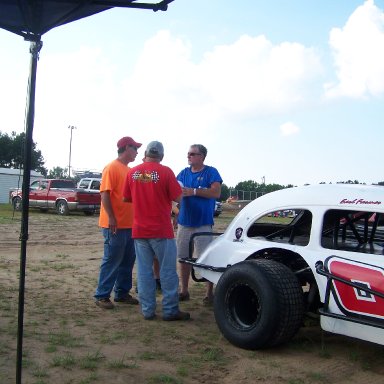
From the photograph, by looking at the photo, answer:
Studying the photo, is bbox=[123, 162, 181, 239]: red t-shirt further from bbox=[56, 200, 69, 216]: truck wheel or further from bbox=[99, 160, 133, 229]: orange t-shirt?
bbox=[56, 200, 69, 216]: truck wheel

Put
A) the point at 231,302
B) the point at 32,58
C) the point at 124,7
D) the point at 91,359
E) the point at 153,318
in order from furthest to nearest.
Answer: the point at 153,318 → the point at 231,302 → the point at 91,359 → the point at 124,7 → the point at 32,58

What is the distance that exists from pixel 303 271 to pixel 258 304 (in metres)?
0.46

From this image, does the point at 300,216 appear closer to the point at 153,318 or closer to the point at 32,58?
the point at 153,318

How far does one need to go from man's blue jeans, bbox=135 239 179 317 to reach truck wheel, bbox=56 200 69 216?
17055 millimetres

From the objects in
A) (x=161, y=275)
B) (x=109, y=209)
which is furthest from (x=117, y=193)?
(x=161, y=275)

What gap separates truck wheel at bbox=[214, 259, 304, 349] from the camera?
13.4ft

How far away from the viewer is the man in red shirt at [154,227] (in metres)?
5.10

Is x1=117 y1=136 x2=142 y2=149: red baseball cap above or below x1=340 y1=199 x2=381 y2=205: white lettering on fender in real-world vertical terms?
above

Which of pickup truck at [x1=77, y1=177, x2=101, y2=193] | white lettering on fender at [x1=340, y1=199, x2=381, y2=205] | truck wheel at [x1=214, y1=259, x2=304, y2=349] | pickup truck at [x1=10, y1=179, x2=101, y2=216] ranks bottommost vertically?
truck wheel at [x1=214, y1=259, x2=304, y2=349]

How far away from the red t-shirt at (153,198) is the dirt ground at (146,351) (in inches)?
34.6

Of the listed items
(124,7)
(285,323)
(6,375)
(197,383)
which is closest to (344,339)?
(285,323)

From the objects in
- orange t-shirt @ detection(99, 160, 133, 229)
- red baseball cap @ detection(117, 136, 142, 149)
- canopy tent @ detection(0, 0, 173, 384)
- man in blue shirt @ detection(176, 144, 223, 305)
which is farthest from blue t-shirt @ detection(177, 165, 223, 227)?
canopy tent @ detection(0, 0, 173, 384)

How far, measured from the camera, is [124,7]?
3426 millimetres

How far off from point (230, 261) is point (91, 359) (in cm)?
156
